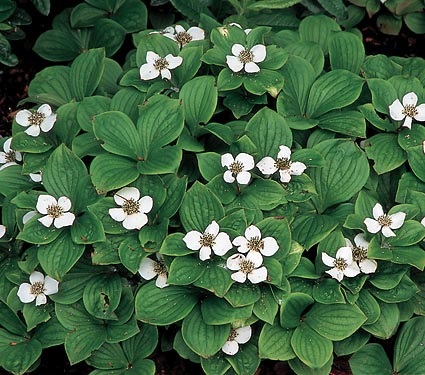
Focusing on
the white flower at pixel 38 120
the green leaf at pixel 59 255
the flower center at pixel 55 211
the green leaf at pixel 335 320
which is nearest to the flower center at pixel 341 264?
the green leaf at pixel 335 320

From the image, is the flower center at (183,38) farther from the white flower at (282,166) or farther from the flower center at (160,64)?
the white flower at (282,166)

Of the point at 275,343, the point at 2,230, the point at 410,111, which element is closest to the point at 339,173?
the point at 410,111

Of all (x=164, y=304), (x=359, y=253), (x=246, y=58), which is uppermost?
(x=246, y=58)

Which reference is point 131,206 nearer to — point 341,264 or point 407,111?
point 341,264

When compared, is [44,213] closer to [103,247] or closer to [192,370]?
[103,247]

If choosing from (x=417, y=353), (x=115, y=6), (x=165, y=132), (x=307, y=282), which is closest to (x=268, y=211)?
(x=307, y=282)

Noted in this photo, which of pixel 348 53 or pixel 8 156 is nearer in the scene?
pixel 8 156
